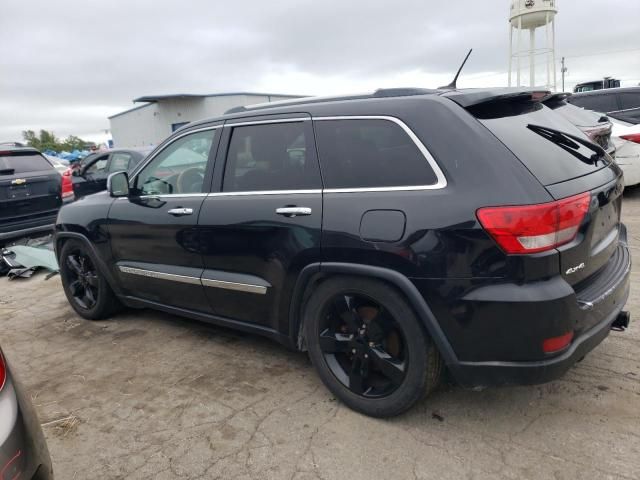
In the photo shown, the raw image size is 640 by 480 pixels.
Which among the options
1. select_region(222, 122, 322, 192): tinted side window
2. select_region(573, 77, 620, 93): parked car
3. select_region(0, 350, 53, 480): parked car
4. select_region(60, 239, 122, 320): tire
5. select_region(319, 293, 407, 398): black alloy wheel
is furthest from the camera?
select_region(573, 77, 620, 93): parked car

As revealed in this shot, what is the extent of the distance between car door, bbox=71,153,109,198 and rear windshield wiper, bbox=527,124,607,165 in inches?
353

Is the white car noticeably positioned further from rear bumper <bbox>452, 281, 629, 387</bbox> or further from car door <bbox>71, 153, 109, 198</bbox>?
car door <bbox>71, 153, 109, 198</bbox>

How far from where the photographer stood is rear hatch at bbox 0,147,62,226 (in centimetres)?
704

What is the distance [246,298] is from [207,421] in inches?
30.9

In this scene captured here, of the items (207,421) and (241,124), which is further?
(241,124)

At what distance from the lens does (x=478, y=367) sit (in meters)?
2.43

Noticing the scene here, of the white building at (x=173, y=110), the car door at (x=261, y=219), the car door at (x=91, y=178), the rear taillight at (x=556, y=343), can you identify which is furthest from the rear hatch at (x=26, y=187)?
the white building at (x=173, y=110)

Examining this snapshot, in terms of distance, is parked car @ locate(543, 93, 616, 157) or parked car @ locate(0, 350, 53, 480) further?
parked car @ locate(543, 93, 616, 157)

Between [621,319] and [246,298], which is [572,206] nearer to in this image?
[621,319]

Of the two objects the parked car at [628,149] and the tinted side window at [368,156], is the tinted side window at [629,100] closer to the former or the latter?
the parked car at [628,149]

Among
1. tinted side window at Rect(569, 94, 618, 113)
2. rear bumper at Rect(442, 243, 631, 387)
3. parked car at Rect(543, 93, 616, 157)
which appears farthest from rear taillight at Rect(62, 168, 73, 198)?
tinted side window at Rect(569, 94, 618, 113)

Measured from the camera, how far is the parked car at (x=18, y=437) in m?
1.67

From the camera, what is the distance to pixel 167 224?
369 cm

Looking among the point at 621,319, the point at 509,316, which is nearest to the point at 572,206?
the point at 509,316
